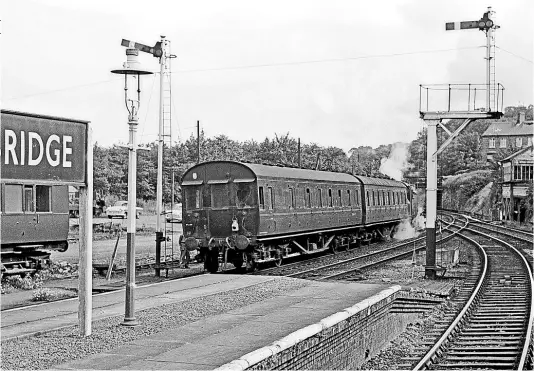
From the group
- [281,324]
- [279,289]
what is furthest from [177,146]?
[281,324]

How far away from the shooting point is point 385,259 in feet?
89.2

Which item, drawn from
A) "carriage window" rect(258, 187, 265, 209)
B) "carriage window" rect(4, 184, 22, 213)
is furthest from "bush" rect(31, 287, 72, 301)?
"carriage window" rect(258, 187, 265, 209)

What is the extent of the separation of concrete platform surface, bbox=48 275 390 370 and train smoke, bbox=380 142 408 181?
116 feet

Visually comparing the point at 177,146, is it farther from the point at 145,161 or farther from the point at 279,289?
the point at 279,289

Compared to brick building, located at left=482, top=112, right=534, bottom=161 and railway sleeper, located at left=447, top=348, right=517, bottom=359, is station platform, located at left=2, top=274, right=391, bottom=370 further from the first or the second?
brick building, located at left=482, top=112, right=534, bottom=161

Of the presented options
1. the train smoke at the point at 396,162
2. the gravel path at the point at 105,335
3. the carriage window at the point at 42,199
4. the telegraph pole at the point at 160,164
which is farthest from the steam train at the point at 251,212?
the train smoke at the point at 396,162

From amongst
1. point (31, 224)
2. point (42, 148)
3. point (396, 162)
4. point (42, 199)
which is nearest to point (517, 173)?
point (396, 162)

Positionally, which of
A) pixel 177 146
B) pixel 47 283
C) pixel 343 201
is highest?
pixel 177 146

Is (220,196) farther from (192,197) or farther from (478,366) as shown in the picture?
(478,366)

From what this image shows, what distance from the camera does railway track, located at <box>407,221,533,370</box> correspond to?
11.8m

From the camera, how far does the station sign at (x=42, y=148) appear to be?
8.41m

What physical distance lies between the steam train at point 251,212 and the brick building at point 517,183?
144 feet

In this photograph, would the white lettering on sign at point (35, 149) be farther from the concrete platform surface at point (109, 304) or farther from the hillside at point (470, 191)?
the hillside at point (470, 191)

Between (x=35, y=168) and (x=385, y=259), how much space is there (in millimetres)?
19738
